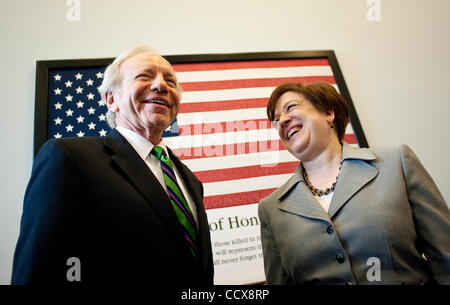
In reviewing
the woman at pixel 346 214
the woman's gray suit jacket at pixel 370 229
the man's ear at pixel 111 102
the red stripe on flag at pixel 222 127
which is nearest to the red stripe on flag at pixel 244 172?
the red stripe on flag at pixel 222 127

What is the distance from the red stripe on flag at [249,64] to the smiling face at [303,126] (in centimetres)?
68

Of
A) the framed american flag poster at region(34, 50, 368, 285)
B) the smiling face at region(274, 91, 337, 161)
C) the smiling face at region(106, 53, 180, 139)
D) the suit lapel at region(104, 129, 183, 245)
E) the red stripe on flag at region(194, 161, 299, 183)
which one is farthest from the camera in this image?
the red stripe on flag at region(194, 161, 299, 183)

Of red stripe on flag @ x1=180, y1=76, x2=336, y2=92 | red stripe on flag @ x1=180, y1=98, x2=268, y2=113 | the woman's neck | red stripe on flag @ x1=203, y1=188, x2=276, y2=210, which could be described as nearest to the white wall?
red stripe on flag @ x1=180, y1=76, x2=336, y2=92

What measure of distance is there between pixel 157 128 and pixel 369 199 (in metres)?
0.83

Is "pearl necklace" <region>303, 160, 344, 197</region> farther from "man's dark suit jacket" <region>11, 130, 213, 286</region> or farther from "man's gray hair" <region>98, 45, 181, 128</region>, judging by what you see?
"man's gray hair" <region>98, 45, 181, 128</region>

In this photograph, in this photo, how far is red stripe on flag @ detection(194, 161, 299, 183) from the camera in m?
1.48

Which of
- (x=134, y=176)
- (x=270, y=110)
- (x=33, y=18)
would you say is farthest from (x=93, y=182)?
(x=33, y=18)

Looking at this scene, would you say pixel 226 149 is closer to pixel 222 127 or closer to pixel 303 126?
pixel 222 127

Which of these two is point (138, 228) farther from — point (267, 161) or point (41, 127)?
point (41, 127)

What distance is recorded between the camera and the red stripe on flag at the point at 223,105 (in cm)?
160

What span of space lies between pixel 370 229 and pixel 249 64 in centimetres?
134

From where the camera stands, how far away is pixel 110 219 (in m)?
0.64

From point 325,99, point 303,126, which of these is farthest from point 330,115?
point 303,126

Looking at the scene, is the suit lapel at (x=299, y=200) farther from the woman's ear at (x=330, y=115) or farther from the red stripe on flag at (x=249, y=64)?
the red stripe on flag at (x=249, y=64)
